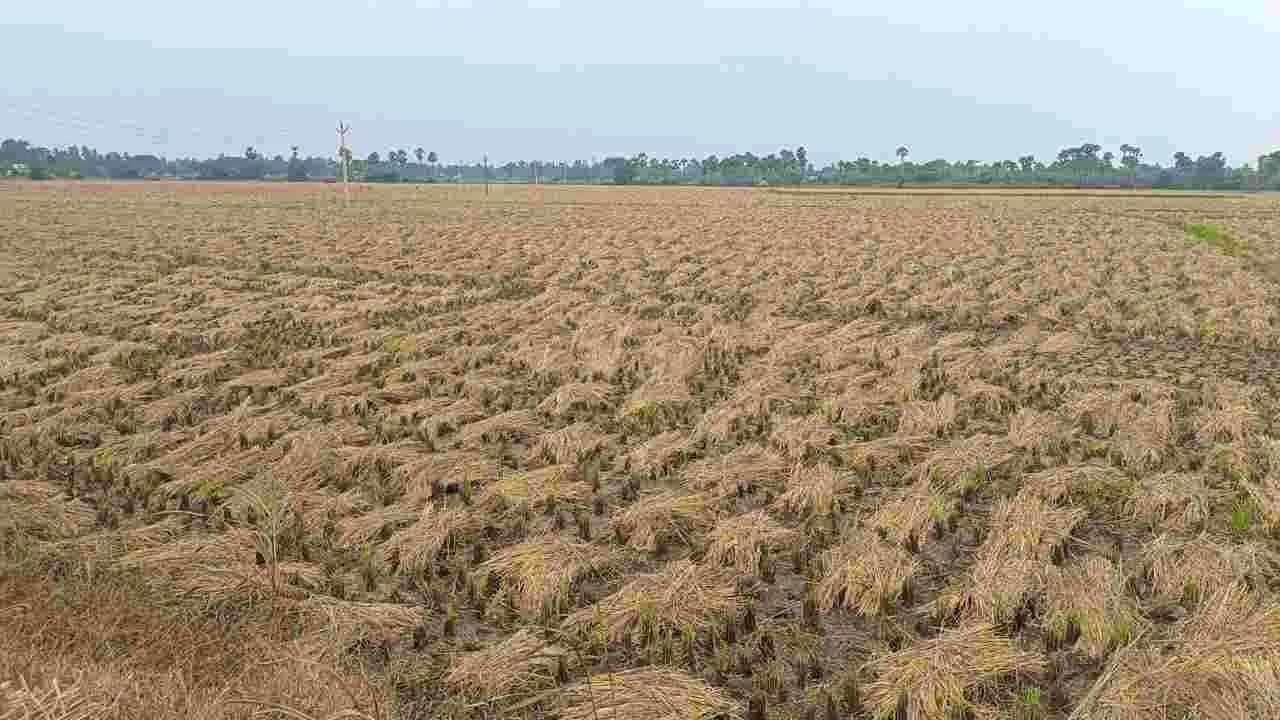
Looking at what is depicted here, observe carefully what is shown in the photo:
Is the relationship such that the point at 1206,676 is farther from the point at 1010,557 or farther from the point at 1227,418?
the point at 1227,418

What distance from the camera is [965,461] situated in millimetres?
6691

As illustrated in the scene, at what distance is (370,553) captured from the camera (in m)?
5.19

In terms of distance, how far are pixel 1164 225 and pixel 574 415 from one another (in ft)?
115

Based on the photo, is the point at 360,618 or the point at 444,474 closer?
the point at 360,618

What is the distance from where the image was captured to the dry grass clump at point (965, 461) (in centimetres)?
638

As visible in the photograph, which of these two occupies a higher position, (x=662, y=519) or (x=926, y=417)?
(x=926, y=417)

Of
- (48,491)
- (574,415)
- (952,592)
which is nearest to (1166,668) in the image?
(952,592)

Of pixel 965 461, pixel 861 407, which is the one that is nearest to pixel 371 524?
pixel 965 461

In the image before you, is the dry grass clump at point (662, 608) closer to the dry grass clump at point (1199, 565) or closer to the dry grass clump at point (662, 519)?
the dry grass clump at point (662, 519)

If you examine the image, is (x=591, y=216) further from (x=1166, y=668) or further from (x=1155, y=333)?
(x=1166, y=668)

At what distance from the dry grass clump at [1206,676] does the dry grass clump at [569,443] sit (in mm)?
4370

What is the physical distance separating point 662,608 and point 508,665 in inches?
37.0

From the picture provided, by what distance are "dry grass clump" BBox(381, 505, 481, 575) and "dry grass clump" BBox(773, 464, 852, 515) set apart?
7.54 feet

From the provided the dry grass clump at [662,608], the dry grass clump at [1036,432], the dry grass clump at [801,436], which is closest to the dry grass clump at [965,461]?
the dry grass clump at [1036,432]
